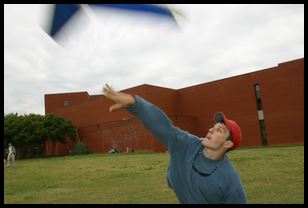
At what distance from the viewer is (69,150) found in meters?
47.9

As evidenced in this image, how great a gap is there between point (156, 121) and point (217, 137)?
610mm

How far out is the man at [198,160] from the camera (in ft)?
11.0

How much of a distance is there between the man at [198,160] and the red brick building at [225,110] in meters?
32.7

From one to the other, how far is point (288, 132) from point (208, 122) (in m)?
8.68

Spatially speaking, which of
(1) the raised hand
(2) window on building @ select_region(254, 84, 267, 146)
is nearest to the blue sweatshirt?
(1) the raised hand

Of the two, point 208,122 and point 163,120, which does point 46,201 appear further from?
point 208,122

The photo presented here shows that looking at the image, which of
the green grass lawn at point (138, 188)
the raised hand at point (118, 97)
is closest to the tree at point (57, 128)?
the green grass lawn at point (138, 188)

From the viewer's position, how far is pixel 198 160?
352 centimetres

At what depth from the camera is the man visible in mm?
3342

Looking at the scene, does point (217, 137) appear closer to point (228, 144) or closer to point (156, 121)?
point (228, 144)

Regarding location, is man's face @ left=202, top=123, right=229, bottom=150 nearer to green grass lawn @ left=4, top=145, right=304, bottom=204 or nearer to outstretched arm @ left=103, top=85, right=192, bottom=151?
outstretched arm @ left=103, top=85, right=192, bottom=151

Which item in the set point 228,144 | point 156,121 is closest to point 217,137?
point 228,144

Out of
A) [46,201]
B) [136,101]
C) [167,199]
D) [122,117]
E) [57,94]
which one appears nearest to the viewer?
[136,101]

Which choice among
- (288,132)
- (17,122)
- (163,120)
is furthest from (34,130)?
(163,120)
